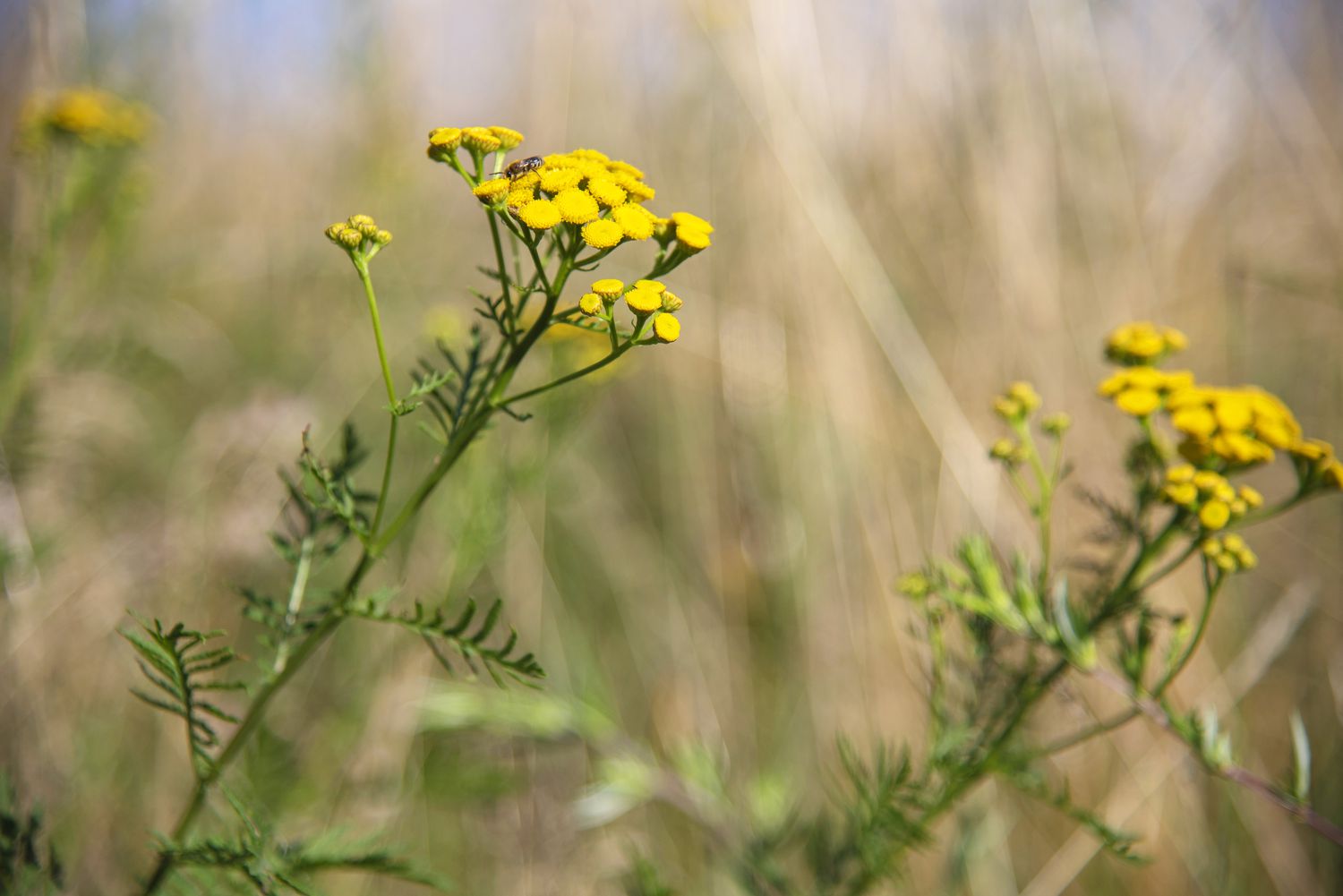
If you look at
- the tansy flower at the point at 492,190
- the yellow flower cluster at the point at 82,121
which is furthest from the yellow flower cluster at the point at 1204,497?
the yellow flower cluster at the point at 82,121

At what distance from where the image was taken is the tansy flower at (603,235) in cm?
92

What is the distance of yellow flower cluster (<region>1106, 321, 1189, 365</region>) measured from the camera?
1.49m

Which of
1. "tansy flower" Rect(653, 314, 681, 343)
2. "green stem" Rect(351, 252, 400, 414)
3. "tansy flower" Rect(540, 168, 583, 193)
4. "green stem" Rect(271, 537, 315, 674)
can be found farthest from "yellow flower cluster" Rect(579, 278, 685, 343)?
"green stem" Rect(271, 537, 315, 674)

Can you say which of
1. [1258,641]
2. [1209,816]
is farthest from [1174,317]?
[1209,816]

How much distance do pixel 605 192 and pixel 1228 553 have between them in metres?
1.03

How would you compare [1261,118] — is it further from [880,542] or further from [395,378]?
[395,378]

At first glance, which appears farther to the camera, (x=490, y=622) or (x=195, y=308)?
(x=195, y=308)

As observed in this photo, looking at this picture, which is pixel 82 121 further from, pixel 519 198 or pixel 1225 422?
pixel 1225 422

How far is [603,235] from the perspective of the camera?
0.93m

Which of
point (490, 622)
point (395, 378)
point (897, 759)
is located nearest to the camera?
point (490, 622)

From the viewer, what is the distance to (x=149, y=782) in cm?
211

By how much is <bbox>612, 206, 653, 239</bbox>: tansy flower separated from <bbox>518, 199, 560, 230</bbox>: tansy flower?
7cm

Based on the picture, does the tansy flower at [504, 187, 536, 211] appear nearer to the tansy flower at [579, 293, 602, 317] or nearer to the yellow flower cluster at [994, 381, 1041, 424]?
the tansy flower at [579, 293, 602, 317]

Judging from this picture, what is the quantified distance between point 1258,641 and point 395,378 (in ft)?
10.1
